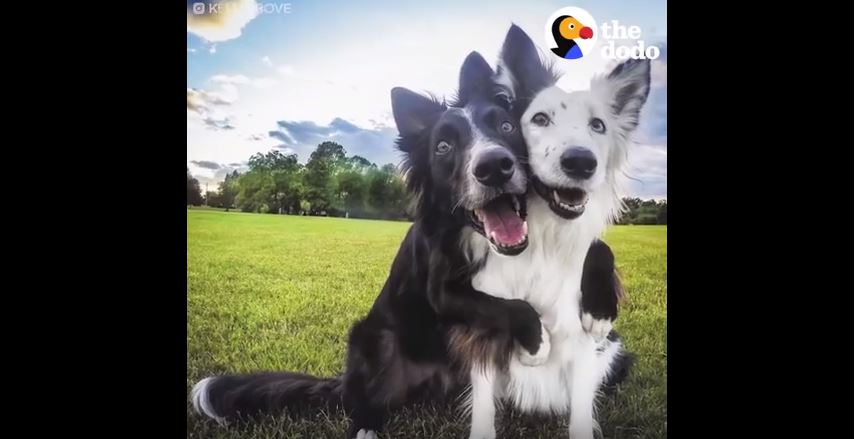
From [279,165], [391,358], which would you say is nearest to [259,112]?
[279,165]

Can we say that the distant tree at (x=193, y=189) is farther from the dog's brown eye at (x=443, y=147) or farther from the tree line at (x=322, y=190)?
the dog's brown eye at (x=443, y=147)

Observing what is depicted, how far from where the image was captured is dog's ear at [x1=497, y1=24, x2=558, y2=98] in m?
2.91

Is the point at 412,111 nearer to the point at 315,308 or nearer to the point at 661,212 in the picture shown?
the point at 315,308

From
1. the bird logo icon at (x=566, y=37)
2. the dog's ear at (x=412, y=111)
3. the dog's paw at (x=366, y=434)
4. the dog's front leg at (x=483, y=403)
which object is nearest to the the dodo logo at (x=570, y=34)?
the bird logo icon at (x=566, y=37)

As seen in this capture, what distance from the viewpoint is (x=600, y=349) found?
3014 millimetres

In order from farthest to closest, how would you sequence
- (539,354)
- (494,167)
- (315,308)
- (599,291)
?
(315,308) → (599,291) → (539,354) → (494,167)

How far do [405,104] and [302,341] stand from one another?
43.3 inches

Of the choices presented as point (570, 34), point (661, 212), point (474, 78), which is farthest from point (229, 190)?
point (661, 212)

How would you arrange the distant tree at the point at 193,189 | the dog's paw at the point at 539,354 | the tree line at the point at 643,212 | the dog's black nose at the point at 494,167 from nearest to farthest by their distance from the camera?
the dog's black nose at the point at 494,167
the dog's paw at the point at 539,354
the tree line at the point at 643,212
the distant tree at the point at 193,189

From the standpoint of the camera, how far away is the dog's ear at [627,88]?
9.71 ft

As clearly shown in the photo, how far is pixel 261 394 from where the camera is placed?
305cm

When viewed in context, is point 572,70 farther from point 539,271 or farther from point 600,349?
point 600,349

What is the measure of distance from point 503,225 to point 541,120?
0.44 m

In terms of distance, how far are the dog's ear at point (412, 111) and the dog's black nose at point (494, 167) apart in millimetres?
301
